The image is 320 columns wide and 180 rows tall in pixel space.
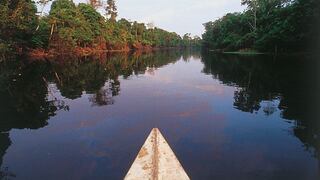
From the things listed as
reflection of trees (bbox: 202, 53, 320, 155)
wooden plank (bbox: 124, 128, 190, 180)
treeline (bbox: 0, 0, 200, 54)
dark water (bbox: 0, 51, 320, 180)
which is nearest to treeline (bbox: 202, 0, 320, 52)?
reflection of trees (bbox: 202, 53, 320, 155)

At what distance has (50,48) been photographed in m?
58.6

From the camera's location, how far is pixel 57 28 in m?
60.5

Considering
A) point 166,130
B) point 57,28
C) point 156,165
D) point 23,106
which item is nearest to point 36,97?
point 23,106

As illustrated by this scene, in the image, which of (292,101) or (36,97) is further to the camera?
(36,97)

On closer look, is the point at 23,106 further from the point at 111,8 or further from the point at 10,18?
the point at 111,8

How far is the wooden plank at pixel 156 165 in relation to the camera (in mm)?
5055

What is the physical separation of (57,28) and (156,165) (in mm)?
59652

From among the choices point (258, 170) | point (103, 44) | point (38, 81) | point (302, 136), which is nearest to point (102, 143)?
point (258, 170)

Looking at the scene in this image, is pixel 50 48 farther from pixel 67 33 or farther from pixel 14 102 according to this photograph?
pixel 14 102

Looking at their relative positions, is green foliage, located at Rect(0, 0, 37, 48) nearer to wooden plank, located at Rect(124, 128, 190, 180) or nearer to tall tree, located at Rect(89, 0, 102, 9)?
wooden plank, located at Rect(124, 128, 190, 180)

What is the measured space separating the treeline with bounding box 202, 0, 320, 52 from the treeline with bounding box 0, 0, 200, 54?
113 feet

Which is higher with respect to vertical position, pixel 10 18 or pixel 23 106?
pixel 10 18

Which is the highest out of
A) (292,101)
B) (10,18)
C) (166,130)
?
(10,18)

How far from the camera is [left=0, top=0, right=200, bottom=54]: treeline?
36.0 m
